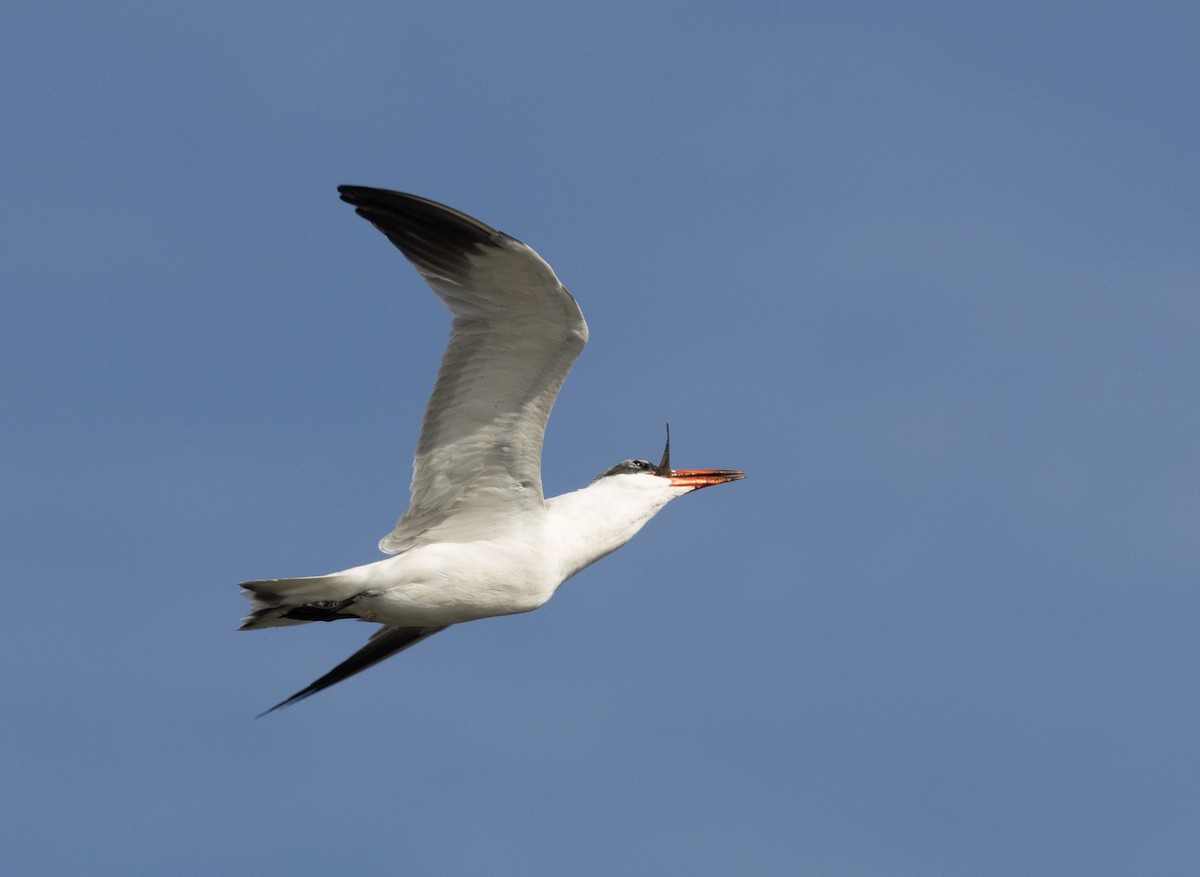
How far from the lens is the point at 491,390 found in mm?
14766

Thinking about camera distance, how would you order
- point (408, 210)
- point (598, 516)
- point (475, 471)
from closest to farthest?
1. point (408, 210)
2. point (475, 471)
3. point (598, 516)

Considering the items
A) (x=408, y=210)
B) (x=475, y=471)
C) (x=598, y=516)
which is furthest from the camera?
(x=598, y=516)

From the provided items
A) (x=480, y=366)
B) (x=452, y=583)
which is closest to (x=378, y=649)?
(x=452, y=583)

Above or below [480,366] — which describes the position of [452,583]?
below

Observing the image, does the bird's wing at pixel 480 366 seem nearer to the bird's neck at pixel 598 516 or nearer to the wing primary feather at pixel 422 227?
the wing primary feather at pixel 422 227

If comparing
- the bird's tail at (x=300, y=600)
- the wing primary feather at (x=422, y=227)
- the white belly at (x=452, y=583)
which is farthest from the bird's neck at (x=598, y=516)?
the wing primary feather at (x=422, y=227)

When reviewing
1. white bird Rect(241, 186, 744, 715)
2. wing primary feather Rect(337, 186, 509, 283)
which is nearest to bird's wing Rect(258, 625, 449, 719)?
white bird Rect(241, 186, 744, 715)

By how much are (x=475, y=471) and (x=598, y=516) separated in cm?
120

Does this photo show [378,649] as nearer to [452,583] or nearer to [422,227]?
[452,583]

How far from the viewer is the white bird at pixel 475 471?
14.2 metres

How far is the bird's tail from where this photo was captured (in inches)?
573

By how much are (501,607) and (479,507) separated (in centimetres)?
80

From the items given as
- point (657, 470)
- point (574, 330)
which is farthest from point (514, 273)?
point (657, 470)

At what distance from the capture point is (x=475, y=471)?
597 inches
